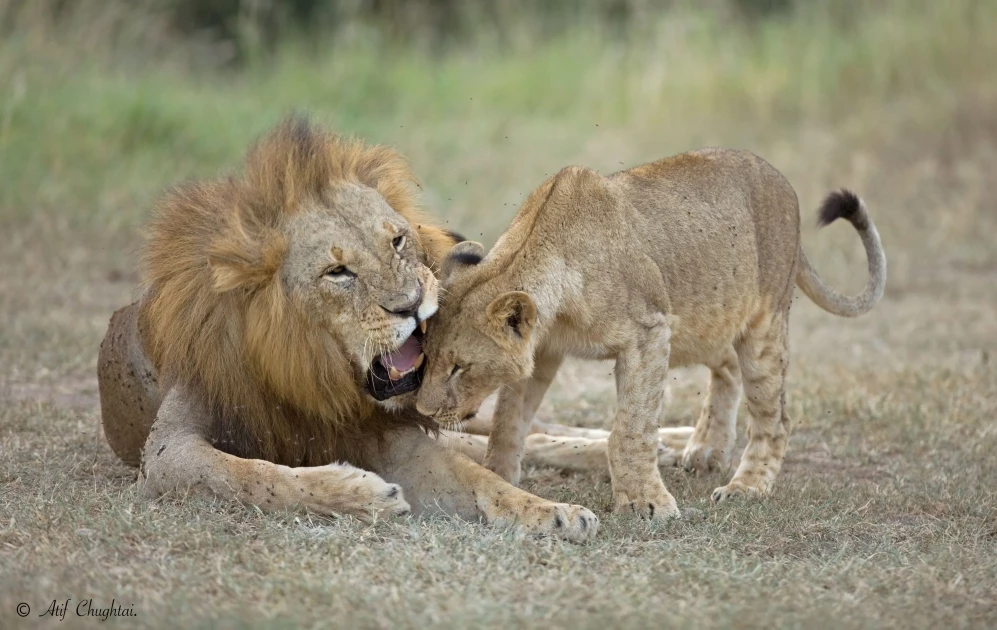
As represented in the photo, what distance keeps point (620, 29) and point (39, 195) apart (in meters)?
6.96

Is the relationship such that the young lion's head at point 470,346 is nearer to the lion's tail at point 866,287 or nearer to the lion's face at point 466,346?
the lion's face at point 466,346

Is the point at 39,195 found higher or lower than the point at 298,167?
A: lower

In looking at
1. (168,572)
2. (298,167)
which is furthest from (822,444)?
(168,572)

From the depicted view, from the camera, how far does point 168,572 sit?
9.89ft

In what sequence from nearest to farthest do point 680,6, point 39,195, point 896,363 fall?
1. point 896,363
2. point 39,195
3. point 680,6

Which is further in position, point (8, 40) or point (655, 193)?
point (8, 40)

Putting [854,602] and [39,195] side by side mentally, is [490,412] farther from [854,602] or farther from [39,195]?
[39,195]

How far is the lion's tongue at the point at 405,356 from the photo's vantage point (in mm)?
3604

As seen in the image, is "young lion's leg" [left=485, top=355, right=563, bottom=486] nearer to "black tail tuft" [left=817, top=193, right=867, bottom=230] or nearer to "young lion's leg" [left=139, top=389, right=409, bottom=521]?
"young lion's leg" [left=139, top=389, right=409, bottom=521]

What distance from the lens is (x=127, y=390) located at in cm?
425

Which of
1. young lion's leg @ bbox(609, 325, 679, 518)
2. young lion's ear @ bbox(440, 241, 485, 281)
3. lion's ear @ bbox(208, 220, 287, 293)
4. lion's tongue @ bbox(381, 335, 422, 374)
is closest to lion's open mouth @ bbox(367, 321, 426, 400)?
lion's tongue @ bbox(381, 335, 422, 374)

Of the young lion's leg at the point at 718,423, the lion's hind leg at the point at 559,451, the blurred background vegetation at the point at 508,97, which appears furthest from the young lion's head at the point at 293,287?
the blurred background vegetation at the point at 508,97

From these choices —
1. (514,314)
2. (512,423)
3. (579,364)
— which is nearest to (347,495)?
(514,314)

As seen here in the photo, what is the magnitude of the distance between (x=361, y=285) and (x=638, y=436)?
3.08 ft
